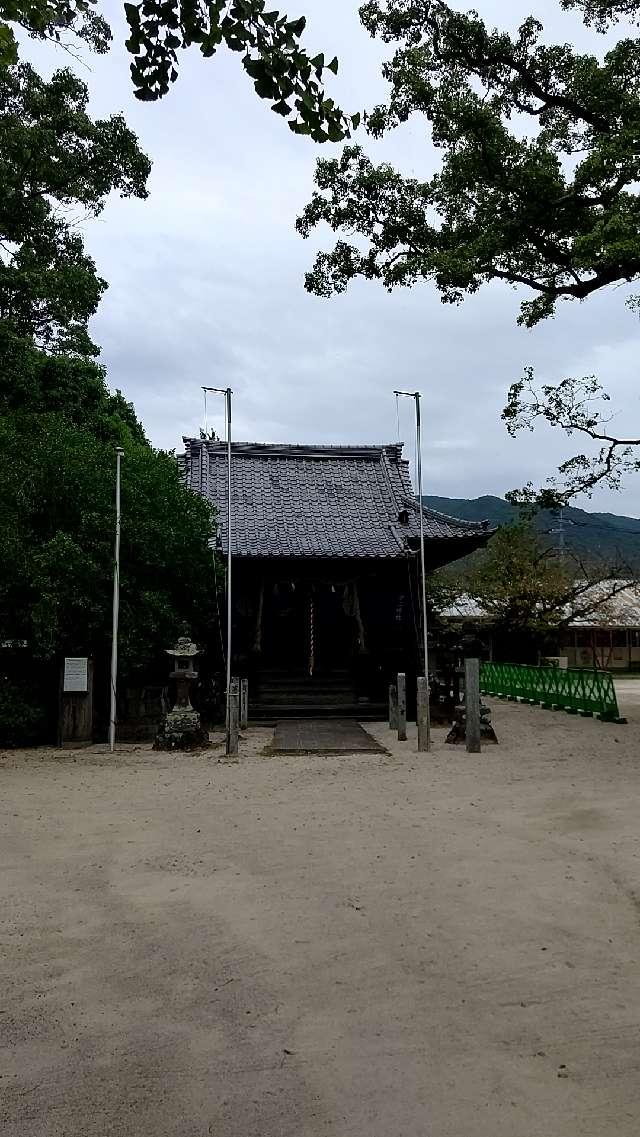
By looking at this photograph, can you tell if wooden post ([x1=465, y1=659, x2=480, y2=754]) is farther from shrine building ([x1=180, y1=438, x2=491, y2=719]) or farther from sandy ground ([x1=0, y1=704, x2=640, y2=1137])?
shrine building ([x1=180, y1=438, x2=491, y2=719])

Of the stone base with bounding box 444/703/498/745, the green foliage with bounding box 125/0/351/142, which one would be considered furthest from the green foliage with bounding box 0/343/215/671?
the green foliage with bounding box 125/0/351/142

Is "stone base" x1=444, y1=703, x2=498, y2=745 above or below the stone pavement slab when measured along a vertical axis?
above

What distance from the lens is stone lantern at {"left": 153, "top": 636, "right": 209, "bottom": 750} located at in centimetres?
1162

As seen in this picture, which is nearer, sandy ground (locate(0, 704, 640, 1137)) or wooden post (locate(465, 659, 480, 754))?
sandy ground (locate(0, 704, 640, 1137))

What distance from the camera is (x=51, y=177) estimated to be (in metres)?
13.6

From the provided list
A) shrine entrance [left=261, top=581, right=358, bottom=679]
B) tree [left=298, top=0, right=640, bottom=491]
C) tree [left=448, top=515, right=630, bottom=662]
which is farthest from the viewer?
tree [left=448, top=515, right=630, bottom=662]

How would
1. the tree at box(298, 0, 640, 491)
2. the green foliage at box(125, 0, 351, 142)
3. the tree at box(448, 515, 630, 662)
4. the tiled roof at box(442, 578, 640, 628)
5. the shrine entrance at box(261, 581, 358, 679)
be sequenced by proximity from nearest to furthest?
the green foliage at box(125, 0, 351, 142), the tree at box(298, 0, 640, 491), the shrine entrance at box(261, 581, 358, 679), the tree at box(448, 515, 630, 662), the tiled roof at box(442, 578, 640, 628)

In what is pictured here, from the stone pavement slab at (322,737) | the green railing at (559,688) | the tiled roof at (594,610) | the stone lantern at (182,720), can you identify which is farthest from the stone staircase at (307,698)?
the tiled roof at (594,610)

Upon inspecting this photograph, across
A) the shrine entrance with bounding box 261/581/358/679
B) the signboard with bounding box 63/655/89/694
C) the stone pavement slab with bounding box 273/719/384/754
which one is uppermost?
the shrine entrance with bounding box 261/581/358/679

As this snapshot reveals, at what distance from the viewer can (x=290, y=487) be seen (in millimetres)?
20188

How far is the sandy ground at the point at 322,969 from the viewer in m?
2.47

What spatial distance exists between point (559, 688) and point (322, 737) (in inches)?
298

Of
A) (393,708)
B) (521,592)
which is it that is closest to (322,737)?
(393,708)

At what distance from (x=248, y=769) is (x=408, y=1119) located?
7352 mm
